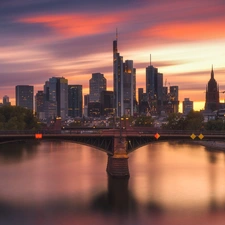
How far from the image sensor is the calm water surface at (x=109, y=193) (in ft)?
187

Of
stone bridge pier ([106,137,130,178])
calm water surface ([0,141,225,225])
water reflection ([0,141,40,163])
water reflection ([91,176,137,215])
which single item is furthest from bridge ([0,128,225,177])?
water reflection ([0,141,40,163])

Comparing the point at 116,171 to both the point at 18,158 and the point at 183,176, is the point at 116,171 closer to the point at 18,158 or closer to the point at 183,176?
the point at 183,176

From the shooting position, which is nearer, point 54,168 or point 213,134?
point 213,134

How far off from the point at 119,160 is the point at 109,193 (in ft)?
42.2

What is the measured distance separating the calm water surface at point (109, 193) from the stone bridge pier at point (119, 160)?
6.61ft

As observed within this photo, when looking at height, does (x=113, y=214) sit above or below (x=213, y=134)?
below

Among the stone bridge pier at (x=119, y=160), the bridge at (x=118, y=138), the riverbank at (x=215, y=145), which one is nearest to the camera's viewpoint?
the bridge at (x=118, y=138)

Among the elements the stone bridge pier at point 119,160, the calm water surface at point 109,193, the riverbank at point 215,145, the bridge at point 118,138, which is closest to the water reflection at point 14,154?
the calm water surface at point 109,193

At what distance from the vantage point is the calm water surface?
57125mm

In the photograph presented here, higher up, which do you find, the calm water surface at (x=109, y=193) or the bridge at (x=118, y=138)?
the bridge at (x=118, y=138)

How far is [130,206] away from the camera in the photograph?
62156 mm

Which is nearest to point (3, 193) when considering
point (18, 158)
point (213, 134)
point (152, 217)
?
point (152, 217)

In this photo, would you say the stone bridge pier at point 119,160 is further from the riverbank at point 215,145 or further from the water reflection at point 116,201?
the riverbank at point 215,145

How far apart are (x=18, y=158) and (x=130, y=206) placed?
170ft
